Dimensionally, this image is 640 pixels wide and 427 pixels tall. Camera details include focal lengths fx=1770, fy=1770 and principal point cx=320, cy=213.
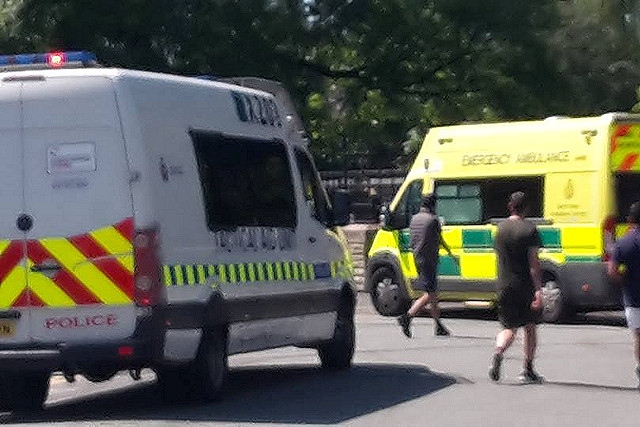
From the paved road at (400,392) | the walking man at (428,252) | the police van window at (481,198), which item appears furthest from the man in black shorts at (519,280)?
the police van window at (481,198)

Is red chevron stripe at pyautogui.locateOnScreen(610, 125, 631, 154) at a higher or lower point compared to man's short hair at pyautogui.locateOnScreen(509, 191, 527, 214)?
higher

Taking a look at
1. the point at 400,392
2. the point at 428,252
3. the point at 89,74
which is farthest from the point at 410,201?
the point at 89,74

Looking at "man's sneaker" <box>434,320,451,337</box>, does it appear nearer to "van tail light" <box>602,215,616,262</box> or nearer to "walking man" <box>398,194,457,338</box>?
"walking man" <box>398,194,457,338</box>

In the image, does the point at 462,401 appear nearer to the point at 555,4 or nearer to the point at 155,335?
the point at 155,335

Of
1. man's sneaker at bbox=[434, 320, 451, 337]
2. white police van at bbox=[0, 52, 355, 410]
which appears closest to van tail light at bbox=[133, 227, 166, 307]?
white police van at bbox=[0, 52, 355, 410]

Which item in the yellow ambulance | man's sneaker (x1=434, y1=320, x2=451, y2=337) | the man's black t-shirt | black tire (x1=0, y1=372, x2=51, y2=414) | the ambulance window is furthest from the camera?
the ambulance window

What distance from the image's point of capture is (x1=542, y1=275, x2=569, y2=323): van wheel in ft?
75.2

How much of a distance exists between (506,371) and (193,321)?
4.32 meters

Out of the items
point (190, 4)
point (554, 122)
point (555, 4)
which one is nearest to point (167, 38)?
point (190, 4)

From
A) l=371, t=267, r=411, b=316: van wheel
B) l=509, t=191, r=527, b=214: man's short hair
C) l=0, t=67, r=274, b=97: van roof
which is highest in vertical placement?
l=0, t=67, r=274, b=97: van roof

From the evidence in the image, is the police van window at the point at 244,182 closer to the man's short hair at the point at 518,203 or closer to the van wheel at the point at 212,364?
the van wheel at the point at 212,364

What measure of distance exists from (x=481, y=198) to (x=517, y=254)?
938 centimetres

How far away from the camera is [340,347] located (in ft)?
54.0

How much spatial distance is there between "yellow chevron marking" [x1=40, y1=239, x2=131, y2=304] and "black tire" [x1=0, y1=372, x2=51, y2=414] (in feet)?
4.85
